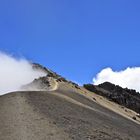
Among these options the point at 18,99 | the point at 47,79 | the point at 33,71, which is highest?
the point at 33,71

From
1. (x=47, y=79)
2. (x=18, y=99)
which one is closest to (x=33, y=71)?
(x=47, y=79)

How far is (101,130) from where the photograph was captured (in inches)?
1410

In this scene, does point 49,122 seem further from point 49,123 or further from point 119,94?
point 119,94

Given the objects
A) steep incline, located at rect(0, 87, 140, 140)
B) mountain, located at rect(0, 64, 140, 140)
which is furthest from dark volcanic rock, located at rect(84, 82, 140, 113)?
steep incline, located at rect(0, 87, 140, 140)

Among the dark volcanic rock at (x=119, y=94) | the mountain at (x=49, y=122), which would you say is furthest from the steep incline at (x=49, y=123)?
the dark volcanic rock at (x=119, y=94)

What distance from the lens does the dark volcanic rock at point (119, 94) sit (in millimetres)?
95750

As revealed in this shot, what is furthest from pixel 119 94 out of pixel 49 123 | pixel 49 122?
pixel 49 123

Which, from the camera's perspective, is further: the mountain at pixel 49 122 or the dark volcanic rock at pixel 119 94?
the dark volcanic rock at pixel 119 94

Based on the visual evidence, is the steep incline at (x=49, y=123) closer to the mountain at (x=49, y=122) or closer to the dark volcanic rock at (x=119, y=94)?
the mountain at (x=49, y=122)

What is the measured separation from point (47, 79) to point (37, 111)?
45684 millimetres

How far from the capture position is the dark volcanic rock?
9575 centimetres

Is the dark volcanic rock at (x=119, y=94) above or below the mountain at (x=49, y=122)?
above

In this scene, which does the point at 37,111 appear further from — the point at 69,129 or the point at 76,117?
the point at 69,129

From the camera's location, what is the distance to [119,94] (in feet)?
335
